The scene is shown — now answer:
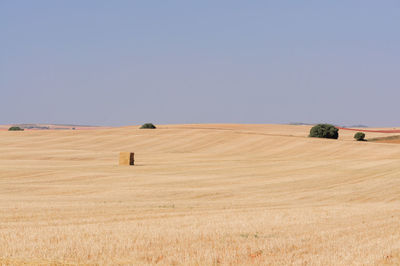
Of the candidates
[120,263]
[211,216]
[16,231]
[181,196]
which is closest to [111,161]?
[181,196]

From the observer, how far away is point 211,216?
1809 cm

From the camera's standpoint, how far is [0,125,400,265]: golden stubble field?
1134 centimetres

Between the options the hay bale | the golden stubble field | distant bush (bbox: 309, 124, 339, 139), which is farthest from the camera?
distant bush (bbox: 309, 124, 339, 139)

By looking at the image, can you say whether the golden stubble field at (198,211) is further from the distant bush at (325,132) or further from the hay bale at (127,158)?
the distant bush at (325,132)

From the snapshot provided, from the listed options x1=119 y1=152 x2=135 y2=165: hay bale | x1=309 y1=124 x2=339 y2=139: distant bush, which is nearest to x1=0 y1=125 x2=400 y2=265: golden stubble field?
x1=119 y1=152 x2=135 y2=165: hay bale

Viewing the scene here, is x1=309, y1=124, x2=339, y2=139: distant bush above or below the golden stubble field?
above

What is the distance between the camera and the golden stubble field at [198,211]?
11344 mm

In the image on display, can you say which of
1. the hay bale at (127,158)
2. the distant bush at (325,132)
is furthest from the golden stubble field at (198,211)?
the distant bush at (325,132)

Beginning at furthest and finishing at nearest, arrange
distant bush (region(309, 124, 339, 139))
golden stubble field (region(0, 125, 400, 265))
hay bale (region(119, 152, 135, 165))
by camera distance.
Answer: distant bush (region(309, 124, 339, 139)) → hay bale (region(119, 152, 135, 165)) → golden stubble field (region(0, 125, 400, 265))

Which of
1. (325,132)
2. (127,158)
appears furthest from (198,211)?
(325,132)

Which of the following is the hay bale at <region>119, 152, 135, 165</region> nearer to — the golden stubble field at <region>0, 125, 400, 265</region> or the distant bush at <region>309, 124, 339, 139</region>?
the golden stubble field at <region>0, 125, 400, 265</region>

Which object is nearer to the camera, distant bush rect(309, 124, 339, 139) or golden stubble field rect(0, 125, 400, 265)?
golden stubble field rect(0, 125, 400, 265)

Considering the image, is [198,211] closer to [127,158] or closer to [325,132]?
[127,158]

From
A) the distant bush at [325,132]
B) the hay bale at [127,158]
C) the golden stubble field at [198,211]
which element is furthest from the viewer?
the distant bush at [325,132]
